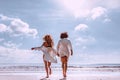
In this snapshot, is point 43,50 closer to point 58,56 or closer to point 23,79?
point 58,56

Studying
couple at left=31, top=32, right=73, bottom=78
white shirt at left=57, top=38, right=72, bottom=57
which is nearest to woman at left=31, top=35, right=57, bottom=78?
couple at left=31, top=32, right=73, bottom=78

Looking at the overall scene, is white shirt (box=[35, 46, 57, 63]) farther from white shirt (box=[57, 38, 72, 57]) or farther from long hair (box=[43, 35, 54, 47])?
white shirt (box=[57, 38, 72, 57])

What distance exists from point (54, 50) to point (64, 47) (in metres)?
0.64

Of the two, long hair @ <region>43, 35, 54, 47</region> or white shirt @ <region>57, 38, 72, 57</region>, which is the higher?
long hair @ <region>43, 35, 54, 47</region>

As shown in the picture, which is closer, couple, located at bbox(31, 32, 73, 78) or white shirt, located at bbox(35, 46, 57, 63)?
couple, located at bbox(31, 32, 73, 78)

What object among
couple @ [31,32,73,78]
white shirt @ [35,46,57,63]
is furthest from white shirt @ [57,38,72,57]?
white shirt @ [35,46,57,63]

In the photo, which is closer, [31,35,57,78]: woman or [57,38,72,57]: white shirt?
[57,38,72,57]: white shirt

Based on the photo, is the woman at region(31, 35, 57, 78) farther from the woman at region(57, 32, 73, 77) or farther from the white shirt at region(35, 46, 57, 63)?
the woman at region(57, 32, 73, 77)

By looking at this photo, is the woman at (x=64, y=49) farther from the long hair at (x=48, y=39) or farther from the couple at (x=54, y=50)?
the long hair at (x=48, y=39)

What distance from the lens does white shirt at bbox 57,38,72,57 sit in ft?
51.3

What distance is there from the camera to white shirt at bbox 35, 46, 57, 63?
16.1 metres

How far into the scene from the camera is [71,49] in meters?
15.6

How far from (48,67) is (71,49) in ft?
5.02

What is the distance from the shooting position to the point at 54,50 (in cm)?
1616
